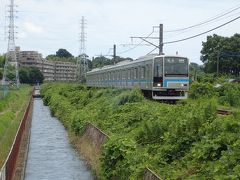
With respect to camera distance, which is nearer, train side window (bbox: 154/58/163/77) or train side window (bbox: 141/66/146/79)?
train side window (bbox: 154/58/163/77)

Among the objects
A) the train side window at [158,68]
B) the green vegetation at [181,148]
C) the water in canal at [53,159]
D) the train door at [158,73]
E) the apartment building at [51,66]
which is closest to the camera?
the green vegetation at [181,148]

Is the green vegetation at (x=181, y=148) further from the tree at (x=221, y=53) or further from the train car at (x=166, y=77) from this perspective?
the tree at (x=221, y=53)

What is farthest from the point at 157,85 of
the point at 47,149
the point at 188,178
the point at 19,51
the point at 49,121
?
the point at 19,51

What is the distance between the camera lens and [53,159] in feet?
77.7

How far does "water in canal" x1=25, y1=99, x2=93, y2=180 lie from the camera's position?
19.5 m

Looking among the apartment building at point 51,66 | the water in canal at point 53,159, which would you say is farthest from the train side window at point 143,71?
the apartment building at point 51,66

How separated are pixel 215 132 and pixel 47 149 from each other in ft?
53.3

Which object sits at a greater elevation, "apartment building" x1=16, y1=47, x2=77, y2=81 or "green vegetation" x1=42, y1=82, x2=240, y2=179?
"apartment building" x1=16, y1=47, x2=77, y2=81

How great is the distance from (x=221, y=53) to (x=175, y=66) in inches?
2005

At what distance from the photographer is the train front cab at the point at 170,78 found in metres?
30.8

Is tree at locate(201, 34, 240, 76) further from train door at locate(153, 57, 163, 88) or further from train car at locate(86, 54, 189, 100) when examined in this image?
train door at locate(153, 57, 163, 88)

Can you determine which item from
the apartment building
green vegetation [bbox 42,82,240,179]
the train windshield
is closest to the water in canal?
green vegetation [bbox 42,82,240,179]

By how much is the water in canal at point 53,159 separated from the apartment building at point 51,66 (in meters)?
142

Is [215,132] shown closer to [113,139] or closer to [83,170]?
[113,139]
